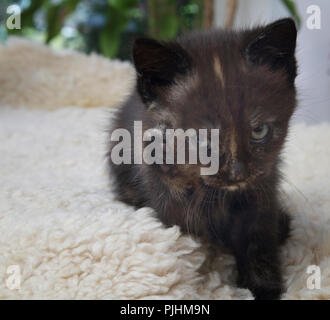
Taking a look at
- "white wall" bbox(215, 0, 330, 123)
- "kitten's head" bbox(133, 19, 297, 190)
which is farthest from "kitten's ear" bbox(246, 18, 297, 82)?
"white wall" bbox(215, 0, 330, 123)

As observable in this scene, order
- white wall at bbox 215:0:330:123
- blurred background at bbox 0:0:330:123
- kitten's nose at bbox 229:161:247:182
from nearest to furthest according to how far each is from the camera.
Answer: kitten's nose at bbox 229:161:247:182
white wall at bbox 215:0:330:123
blurred background at bbox 0:0:330:123

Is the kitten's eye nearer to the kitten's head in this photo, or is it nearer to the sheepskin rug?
the kitten's head

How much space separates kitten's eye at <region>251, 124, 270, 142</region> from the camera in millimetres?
733

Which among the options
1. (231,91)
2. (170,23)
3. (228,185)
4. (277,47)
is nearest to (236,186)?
(228,185)

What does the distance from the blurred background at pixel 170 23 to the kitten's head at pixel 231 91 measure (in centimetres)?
10

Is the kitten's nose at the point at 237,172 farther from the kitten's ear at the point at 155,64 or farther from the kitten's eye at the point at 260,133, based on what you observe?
the kitten's ear at the point at 155,64

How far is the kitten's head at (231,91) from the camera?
0.71 metres

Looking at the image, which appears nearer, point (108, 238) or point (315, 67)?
point (108, 238)

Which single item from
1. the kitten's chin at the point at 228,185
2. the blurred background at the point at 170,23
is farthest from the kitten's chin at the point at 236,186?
the blurred background at the point at 170,23

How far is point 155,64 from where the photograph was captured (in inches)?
30.5

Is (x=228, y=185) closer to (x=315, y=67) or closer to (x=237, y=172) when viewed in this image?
(x=237, y=172)

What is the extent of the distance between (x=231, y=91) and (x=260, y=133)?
3.1 inches

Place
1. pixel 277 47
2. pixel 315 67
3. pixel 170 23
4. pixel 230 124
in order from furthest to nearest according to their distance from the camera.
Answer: pixel 170 23 → pixel 315 67 → pixel 277 47 → pixel 230 124
